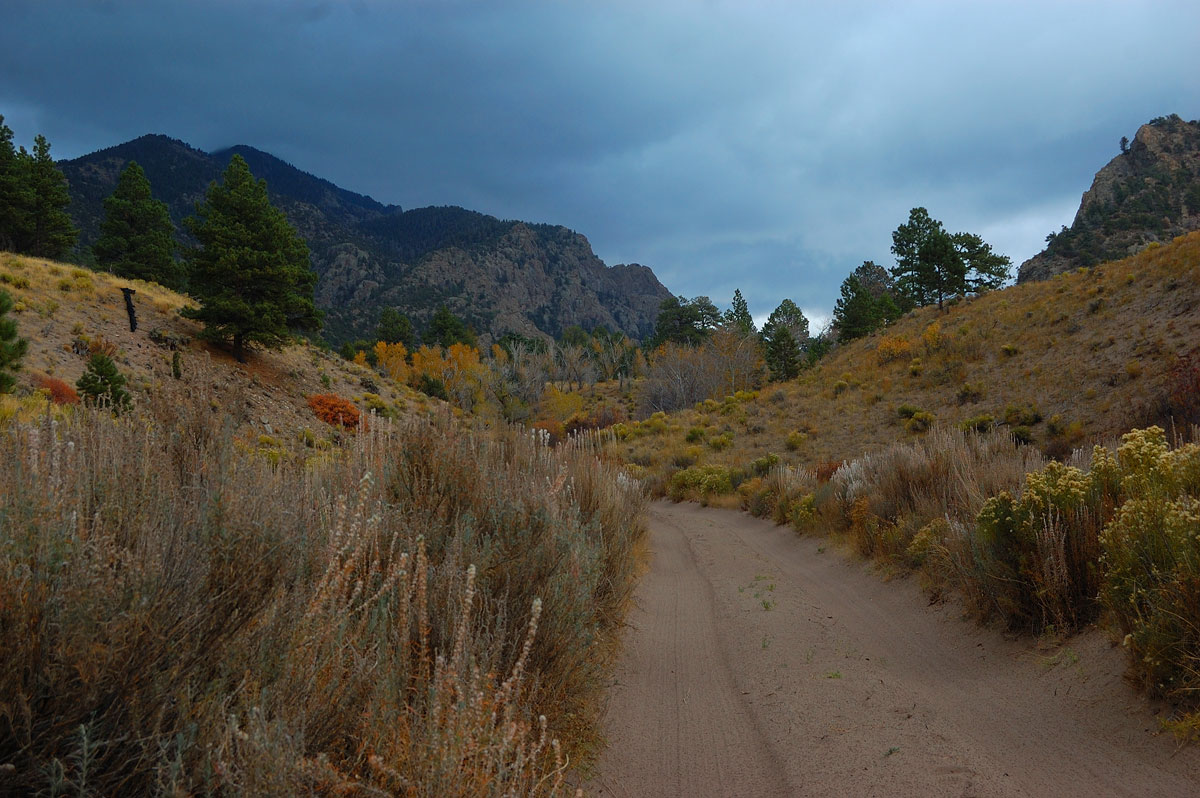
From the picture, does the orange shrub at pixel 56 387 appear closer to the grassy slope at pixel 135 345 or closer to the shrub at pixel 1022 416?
the grassy slope at pixel 135 345

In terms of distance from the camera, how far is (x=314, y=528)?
296cm

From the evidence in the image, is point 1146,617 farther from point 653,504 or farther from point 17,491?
point 653,504

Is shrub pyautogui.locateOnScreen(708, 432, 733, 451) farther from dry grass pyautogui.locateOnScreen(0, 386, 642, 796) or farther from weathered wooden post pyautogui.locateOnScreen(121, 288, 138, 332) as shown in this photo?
weathered wooden post pyautogui.locateOnScreen(121, 288, 138, 332)

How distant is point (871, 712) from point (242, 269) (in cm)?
2900

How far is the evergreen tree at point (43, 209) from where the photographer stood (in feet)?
131

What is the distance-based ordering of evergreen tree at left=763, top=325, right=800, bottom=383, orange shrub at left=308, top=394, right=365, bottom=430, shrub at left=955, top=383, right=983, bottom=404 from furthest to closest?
1. evergreen tree at left=763, top=325, right=800, bottom=383
2. orange shrub at left=308, top=394, right=365, bottom=430
3. shrub at left=955, top=383, right=983, bottom=404

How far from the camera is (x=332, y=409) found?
28.7 metres

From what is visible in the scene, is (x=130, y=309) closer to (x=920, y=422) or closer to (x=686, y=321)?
(x=920, y=422)

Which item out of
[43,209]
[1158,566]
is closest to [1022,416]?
[1158,566]

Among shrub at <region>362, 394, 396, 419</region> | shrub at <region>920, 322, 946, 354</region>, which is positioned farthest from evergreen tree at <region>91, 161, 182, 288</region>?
shrub at <region>920, 322, 946, 354</region>

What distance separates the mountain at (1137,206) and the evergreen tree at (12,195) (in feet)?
288

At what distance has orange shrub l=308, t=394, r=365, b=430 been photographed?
28.1 meters

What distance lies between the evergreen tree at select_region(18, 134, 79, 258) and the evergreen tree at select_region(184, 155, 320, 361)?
2211 centimetres

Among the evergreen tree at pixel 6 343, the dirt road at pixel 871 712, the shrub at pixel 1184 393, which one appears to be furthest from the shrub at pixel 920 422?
the evergreen tree at pixel 6 343
